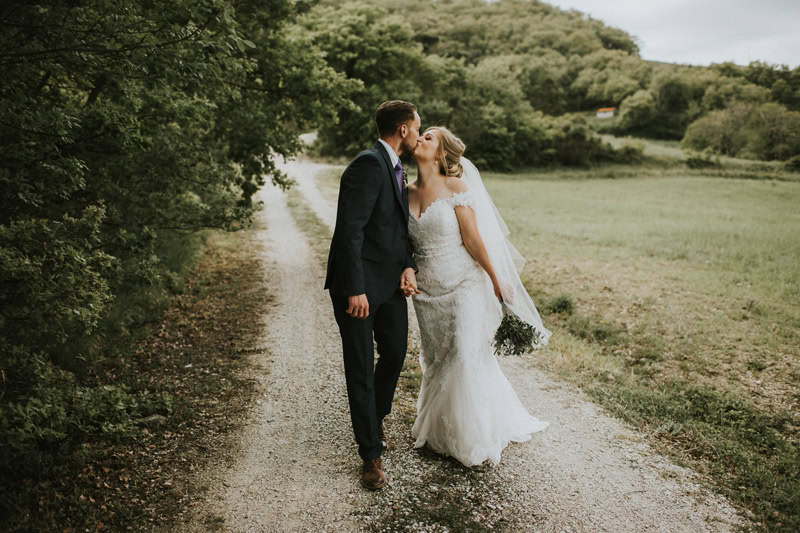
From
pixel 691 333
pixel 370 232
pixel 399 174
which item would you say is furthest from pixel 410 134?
pixel 691 333

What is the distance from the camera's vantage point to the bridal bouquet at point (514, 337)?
4.11 metres

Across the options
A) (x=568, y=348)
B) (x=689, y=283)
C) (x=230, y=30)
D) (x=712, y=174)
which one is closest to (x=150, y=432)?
(x=230, y=30)

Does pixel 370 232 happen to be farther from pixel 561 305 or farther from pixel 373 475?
pixel 561 305

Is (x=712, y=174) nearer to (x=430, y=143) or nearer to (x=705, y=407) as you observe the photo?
(x=705, y=407)

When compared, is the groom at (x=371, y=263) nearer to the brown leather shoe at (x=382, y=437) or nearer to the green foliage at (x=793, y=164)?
the brown leather shoe at (x=382, y=437)

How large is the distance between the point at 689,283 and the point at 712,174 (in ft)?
113

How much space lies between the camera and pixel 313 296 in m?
9.33

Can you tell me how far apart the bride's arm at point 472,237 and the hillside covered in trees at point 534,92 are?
20928mm

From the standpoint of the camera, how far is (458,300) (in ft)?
13.7

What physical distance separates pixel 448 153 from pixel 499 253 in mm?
980

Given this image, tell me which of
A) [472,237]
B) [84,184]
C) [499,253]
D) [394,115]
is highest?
[394,115]

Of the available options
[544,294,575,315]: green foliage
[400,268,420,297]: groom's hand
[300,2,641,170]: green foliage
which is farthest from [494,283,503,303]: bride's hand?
[300,2,641,170]: green foliage

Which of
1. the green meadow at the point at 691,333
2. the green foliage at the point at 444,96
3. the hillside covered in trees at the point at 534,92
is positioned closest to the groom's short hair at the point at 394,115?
the green meadow at the point at 691,333

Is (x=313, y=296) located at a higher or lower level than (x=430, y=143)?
lower
